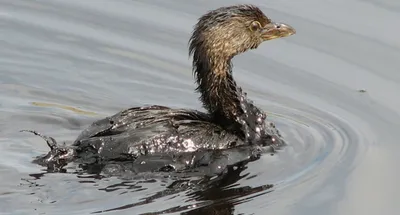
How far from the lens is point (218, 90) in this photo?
12414mm

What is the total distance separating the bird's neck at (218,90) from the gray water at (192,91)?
70cm

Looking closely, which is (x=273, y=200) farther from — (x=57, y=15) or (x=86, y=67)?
(x=57, y=15)

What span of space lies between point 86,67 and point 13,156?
8.93 feet

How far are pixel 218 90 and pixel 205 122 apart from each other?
55 centimetres

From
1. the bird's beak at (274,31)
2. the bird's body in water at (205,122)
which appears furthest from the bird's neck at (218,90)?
the bird's beak at (274,31)

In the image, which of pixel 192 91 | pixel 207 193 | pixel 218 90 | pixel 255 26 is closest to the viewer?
pixel 207 193

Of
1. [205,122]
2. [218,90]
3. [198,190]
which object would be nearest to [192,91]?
[218,90]

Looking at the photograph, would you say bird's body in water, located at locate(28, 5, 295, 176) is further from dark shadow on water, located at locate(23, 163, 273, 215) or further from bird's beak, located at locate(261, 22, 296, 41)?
dark shadow on water, located at locate(23, 163, 273, 215)

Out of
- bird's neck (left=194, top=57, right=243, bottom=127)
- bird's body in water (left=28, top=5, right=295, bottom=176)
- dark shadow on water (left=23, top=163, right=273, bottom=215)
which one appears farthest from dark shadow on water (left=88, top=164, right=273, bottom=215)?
bird's neck (left=194, top=57, right=243, bottom=127)

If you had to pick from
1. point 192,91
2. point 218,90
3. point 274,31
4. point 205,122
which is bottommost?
point 205,122

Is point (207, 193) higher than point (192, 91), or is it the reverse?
point (192, 91)

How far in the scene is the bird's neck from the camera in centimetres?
1234

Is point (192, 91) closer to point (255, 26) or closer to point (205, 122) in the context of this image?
point (255, 26)

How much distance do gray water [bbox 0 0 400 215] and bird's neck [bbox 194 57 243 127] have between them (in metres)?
0.70
